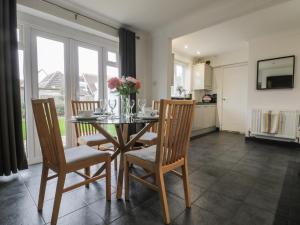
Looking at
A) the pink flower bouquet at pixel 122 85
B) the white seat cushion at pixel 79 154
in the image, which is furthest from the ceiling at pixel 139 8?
the white seat cushion at pixel 79 154

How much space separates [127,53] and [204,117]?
280 centimetres

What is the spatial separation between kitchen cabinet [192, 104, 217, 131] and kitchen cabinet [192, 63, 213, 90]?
657 mm

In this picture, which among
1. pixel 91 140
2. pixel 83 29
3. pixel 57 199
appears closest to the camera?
pixel 57 199

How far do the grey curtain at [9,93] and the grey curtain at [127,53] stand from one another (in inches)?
64.2

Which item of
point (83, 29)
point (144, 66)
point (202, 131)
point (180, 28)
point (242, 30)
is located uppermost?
point (242, 30)

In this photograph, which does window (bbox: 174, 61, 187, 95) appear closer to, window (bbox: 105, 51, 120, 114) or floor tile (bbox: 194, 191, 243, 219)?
window (bbox: 105, 51, 120, 114)

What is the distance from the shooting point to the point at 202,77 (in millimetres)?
5145

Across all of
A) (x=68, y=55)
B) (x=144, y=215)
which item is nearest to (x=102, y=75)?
(x=68, y=55)

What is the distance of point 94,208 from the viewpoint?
4.91 feet

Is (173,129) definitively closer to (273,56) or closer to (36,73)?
(36,73)

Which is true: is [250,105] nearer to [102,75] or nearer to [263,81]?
[263,81]

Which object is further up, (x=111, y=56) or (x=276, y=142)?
(x=111, y=56)

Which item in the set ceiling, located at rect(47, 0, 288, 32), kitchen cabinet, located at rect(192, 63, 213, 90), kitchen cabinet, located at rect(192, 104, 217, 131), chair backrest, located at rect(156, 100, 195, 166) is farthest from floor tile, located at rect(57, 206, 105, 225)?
kitchen cabinet, located at rect(192, 63, 213, 90)

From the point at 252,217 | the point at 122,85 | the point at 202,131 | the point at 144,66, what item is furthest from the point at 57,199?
the point at 202,131
